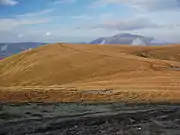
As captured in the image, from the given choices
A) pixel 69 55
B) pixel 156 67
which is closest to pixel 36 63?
pixel 69 55

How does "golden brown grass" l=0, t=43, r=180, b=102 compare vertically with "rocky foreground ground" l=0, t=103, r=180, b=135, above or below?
above

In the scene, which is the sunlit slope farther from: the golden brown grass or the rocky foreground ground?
the rocky foreground ground

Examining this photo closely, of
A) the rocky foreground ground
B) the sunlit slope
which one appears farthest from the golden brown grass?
the rocky foreground ground

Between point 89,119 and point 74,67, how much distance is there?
7054cm

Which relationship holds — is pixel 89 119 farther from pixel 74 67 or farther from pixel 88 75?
pixel 74 67

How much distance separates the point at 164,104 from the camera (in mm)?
40688

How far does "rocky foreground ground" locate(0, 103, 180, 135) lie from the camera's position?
86.4 feet

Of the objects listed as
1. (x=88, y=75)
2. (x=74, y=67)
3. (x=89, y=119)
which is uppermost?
(x=74, y=67)

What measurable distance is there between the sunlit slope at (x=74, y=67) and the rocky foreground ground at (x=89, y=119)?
118 feet

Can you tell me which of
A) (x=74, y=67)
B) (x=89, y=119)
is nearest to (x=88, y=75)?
(x=74, y=67)

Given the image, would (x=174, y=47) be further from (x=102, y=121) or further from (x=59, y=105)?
(x=102, y=121)

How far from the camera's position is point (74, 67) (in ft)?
332

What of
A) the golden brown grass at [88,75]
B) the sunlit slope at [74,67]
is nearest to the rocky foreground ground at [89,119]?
the golden brown grass at [88,75]

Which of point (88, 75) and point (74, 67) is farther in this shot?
point (74, 67)
